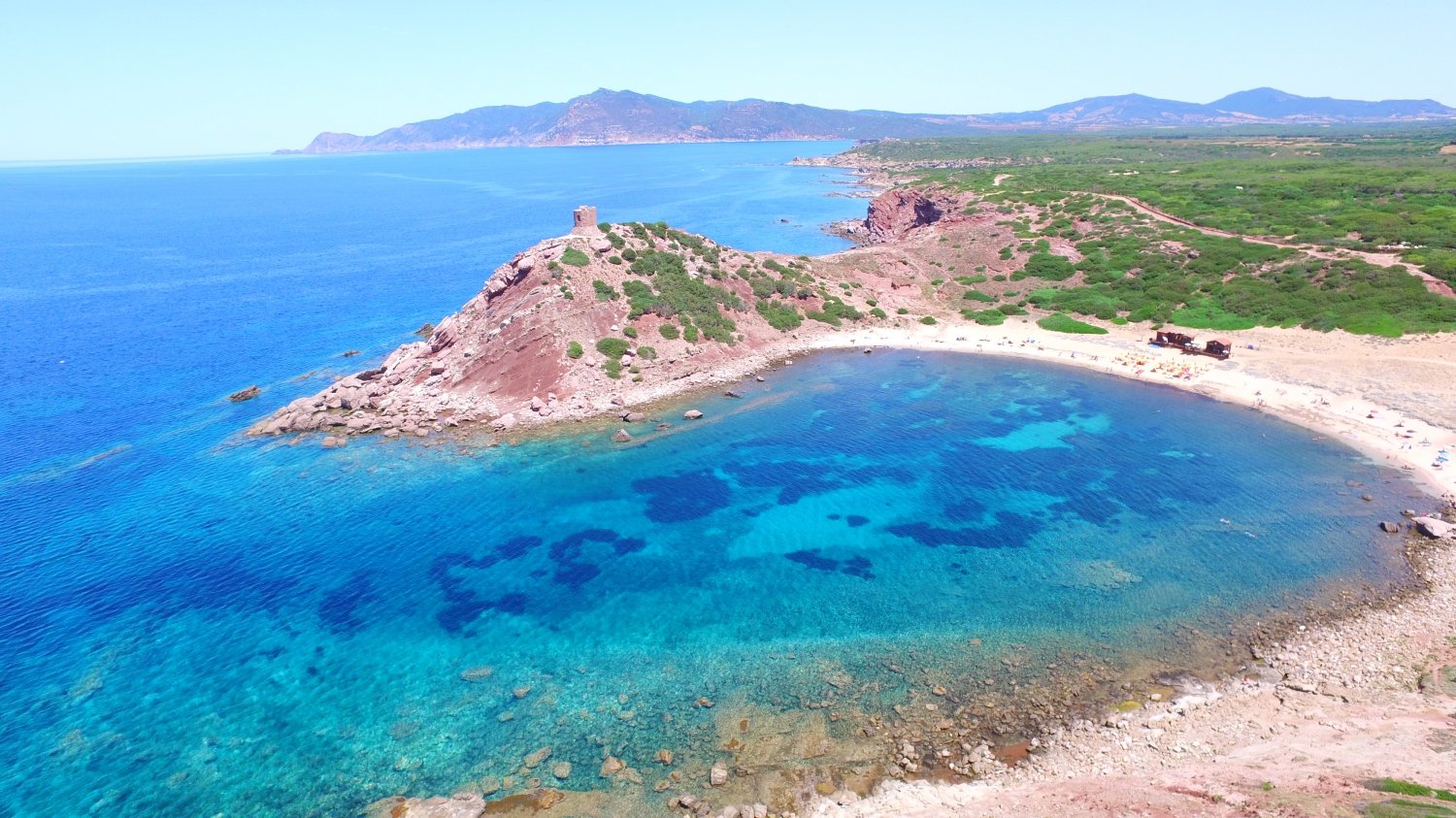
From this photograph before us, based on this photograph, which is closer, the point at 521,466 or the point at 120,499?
the point at 120,499

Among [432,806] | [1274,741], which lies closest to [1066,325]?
[1274,741]

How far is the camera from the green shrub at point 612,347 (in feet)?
194

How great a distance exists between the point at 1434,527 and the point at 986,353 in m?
35.3

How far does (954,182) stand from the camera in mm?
127812

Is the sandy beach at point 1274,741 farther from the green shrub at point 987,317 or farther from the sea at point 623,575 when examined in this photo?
the green shrub at point 987,317

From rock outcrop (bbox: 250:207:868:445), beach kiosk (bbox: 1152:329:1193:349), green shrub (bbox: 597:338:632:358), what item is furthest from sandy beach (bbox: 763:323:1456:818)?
green shrub (bbox: 597:338:632:358)

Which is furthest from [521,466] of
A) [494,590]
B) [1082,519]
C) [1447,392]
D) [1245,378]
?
[1447,392]

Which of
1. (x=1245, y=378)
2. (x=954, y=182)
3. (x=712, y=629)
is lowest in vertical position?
(x=712, y=629)

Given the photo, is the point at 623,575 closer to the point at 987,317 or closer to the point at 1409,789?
the point at 1409,789

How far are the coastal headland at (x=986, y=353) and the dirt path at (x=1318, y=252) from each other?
1.85m

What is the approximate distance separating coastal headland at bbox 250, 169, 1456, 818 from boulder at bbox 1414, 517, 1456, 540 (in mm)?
139

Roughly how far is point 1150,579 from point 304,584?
43256 mm

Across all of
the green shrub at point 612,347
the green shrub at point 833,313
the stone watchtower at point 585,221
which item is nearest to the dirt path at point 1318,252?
the green shrub at point 833,313

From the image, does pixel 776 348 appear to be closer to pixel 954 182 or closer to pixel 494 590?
pixel 494 590
